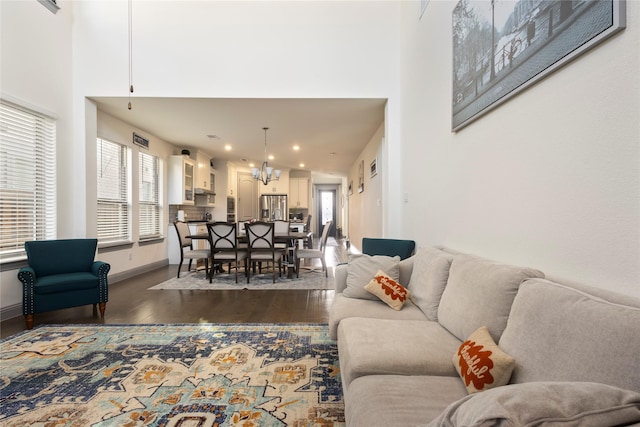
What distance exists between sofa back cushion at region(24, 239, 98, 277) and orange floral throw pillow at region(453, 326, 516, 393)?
3.89 m

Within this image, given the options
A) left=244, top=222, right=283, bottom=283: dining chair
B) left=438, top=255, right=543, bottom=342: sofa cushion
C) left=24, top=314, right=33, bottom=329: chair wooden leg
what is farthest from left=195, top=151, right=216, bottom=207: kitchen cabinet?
left=438, top=255, right=543, bottom=342: sofa cushion

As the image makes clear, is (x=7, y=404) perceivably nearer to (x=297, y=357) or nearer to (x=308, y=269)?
(x=297, y=357)

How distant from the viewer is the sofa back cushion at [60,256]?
3.07 meters

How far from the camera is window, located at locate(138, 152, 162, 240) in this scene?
216 inches

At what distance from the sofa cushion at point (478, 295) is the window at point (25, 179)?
4.15 meters

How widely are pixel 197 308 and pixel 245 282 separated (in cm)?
127

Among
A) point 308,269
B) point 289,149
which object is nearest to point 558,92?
point 308,269

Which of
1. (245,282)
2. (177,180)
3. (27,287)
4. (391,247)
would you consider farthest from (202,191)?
(391,247)

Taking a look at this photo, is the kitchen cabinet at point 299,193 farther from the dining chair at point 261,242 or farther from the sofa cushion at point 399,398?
the sofa cushion at point 399,398

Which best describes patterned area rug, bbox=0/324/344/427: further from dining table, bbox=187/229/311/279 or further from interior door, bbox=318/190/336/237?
interior door, bbox=318/190/336/237

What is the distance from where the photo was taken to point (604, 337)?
833mm

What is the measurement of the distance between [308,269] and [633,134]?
4.94 m

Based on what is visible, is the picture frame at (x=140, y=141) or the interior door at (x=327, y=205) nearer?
the picture frame at (x=140, y=141)

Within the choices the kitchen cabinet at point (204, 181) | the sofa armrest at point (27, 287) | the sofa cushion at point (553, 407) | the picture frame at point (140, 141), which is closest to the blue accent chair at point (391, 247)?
the sofa cushion at point (553, 407)
